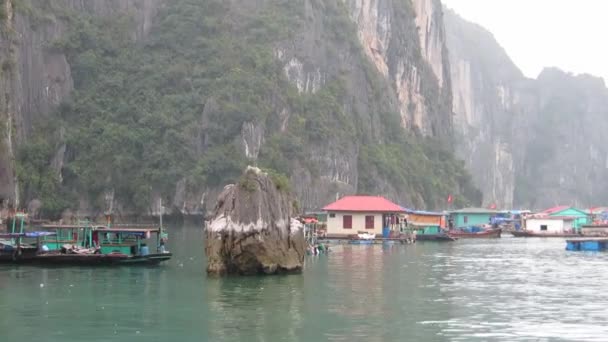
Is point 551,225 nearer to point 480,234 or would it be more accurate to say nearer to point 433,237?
point 480,234

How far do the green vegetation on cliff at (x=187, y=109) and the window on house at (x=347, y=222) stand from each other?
123 feet

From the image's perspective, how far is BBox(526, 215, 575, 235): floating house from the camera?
9100 centimetres

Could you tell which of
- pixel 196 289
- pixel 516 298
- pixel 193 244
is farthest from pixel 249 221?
pixel 193 244

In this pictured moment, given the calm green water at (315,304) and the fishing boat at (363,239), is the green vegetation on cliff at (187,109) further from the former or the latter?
the calm green water at (315,304)

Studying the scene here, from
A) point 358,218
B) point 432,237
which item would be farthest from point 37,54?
point 432,237

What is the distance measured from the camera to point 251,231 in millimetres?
37938

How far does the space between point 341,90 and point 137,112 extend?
84.6 feet

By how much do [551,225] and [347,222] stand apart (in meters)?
28.4

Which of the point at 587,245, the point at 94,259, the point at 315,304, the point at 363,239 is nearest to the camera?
the point at 315,304

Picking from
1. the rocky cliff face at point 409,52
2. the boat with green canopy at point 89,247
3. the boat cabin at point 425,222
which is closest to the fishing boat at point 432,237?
the boat cabin at point 425,222

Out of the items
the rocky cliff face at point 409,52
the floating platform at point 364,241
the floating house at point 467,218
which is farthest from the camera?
the rocky cliff face at point 409,52

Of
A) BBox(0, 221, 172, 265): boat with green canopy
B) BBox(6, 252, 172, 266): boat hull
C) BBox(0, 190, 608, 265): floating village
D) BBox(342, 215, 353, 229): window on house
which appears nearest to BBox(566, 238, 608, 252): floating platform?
BBox(0, 190, 608, 265): floating village

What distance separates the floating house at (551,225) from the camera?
9100cm

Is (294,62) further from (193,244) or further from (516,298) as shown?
(516,298)
